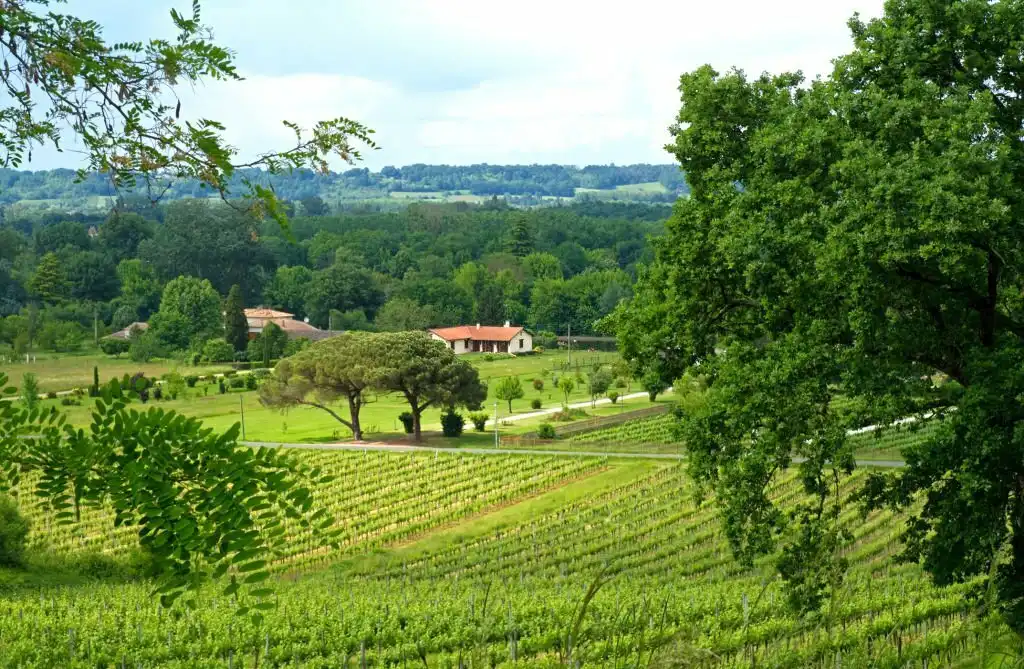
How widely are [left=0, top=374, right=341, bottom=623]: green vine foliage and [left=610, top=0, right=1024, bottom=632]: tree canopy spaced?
26.1ft

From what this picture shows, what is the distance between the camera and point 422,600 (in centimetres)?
2395

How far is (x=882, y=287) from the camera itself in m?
13.4

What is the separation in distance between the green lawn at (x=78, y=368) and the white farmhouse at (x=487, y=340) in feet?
76.7

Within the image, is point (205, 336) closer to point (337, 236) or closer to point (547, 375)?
point (547, 375)

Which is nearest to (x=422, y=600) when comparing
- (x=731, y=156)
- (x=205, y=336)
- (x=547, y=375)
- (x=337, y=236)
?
(x=731, y=156)

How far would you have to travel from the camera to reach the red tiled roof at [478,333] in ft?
355

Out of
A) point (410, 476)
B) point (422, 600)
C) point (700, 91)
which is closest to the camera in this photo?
point (700, 91)

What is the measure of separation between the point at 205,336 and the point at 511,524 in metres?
71.4

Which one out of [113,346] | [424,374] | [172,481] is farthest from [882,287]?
[113,346]

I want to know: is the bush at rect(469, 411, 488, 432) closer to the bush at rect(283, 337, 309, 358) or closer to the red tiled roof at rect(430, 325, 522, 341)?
the bush at rect(283, 337, 309, 358)

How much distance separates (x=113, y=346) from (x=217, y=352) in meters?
9.09

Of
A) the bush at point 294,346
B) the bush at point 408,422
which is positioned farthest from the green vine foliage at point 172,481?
the bush at point 294,346

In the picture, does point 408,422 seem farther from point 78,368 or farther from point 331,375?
point 78,368

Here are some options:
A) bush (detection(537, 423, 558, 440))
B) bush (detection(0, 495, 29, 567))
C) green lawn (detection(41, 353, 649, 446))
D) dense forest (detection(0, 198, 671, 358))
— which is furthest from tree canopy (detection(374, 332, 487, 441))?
dense forest (detection(0, 198, 671, 358))
